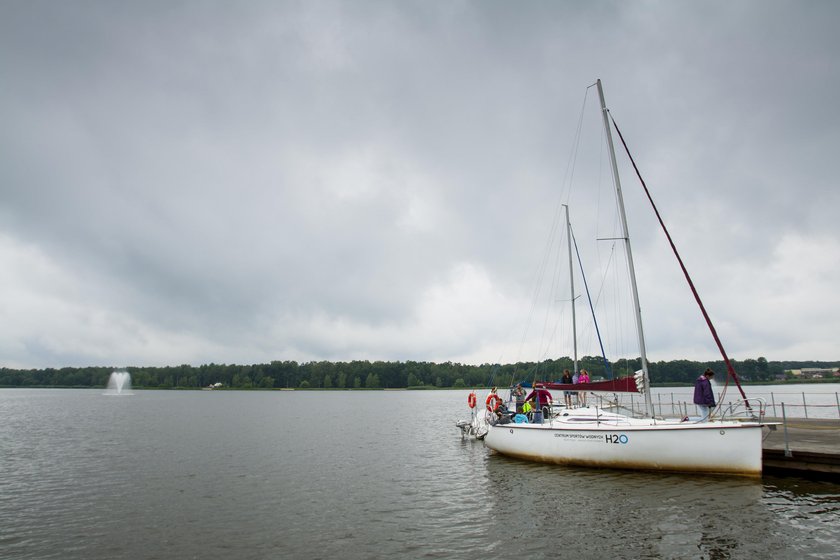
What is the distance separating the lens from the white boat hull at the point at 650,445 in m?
17.0

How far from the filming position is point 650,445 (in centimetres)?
1830

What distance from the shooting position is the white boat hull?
669 inches

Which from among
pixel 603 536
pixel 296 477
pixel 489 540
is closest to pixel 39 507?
pixel 296 477

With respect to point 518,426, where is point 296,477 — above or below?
below

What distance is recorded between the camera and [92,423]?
49.3 meters

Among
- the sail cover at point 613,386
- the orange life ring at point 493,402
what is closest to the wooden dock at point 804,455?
the sail cover at point 613,386

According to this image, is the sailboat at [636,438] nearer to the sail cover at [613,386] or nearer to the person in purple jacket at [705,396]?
the sail cover at [613,386]

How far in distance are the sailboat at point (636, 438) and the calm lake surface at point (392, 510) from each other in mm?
589

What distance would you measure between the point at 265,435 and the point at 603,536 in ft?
106

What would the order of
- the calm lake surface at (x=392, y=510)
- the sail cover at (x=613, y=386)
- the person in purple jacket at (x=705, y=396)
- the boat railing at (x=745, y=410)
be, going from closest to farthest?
the calm lake surface at (x=392, y=510)
the boat railing at (x=745, y=410)
the person in purple jacket at (x=705, y=396)
the sail cover at (x=613, y=386)

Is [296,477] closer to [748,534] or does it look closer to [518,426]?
[518,426]

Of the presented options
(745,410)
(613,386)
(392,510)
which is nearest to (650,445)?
(613,386)

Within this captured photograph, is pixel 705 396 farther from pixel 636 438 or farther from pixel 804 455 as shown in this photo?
pixel 804 455

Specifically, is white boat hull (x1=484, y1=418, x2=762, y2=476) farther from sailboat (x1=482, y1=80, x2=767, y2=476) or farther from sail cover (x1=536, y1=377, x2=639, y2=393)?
sail cover (x1=536, y1=377, x2=639, y2=393)
